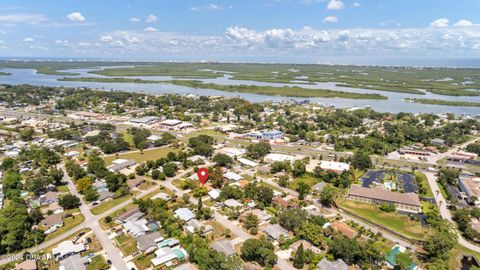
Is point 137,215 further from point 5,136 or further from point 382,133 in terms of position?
point 382,133

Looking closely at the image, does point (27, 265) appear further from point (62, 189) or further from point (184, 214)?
point (62, 189)

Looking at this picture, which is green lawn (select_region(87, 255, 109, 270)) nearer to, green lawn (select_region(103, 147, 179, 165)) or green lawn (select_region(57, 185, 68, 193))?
green lawn (select_region(57, 185, 68, 193))

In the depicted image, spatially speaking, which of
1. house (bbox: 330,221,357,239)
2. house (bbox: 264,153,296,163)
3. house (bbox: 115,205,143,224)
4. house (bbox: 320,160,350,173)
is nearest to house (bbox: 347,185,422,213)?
house (bbox: 330,221,357,239)

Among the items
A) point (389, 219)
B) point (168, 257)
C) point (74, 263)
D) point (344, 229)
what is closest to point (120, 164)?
point (74, 263)

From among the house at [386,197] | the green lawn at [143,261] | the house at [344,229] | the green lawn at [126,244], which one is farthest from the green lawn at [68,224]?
the house at [386,197]

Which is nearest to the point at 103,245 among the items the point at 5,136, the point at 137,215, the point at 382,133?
the point at 137,215

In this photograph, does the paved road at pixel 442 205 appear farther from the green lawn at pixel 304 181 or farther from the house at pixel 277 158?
the house at pixel 277 158

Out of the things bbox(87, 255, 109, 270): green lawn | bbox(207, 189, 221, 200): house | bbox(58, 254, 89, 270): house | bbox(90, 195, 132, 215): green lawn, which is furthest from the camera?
bbox(207, 189, 221, 200): house
